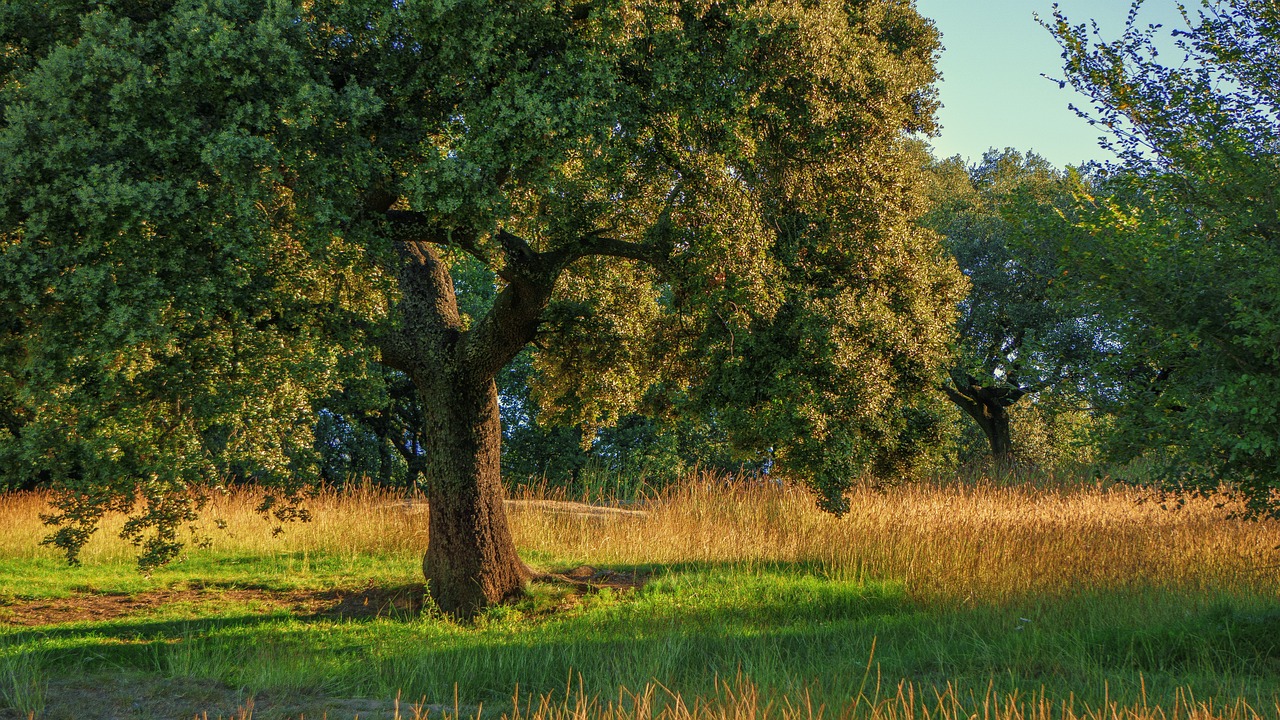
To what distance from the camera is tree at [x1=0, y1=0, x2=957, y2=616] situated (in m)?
8.71

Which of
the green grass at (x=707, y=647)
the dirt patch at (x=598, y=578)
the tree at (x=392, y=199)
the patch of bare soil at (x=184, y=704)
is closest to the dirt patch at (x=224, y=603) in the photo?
the green grass at (x=707, y=647)

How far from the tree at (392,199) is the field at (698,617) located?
2.15m

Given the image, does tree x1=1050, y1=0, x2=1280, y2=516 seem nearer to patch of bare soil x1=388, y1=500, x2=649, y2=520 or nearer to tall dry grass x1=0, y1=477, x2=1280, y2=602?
tall dry grass x1=0, y1=477, x2=1280, y2=602

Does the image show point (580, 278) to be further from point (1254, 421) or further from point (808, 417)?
point (1254, 421)

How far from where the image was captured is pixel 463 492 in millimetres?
13367

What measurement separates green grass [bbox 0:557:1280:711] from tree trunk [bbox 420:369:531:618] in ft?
1.57

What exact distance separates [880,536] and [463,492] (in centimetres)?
699

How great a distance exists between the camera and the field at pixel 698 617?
820 cm

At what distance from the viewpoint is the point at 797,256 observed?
1069 cm

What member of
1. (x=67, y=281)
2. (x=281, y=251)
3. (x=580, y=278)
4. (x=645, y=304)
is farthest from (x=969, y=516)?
(x=67, y=281)

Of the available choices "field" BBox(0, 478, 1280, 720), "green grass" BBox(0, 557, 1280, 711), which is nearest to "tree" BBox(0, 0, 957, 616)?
"green grass" BBox(0, 557, 1280, 711)

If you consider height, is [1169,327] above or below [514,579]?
above

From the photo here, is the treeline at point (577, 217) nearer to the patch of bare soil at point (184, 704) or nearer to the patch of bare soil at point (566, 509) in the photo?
the patch of bare soil at point (184, 704)

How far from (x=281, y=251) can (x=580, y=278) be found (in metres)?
5.21
